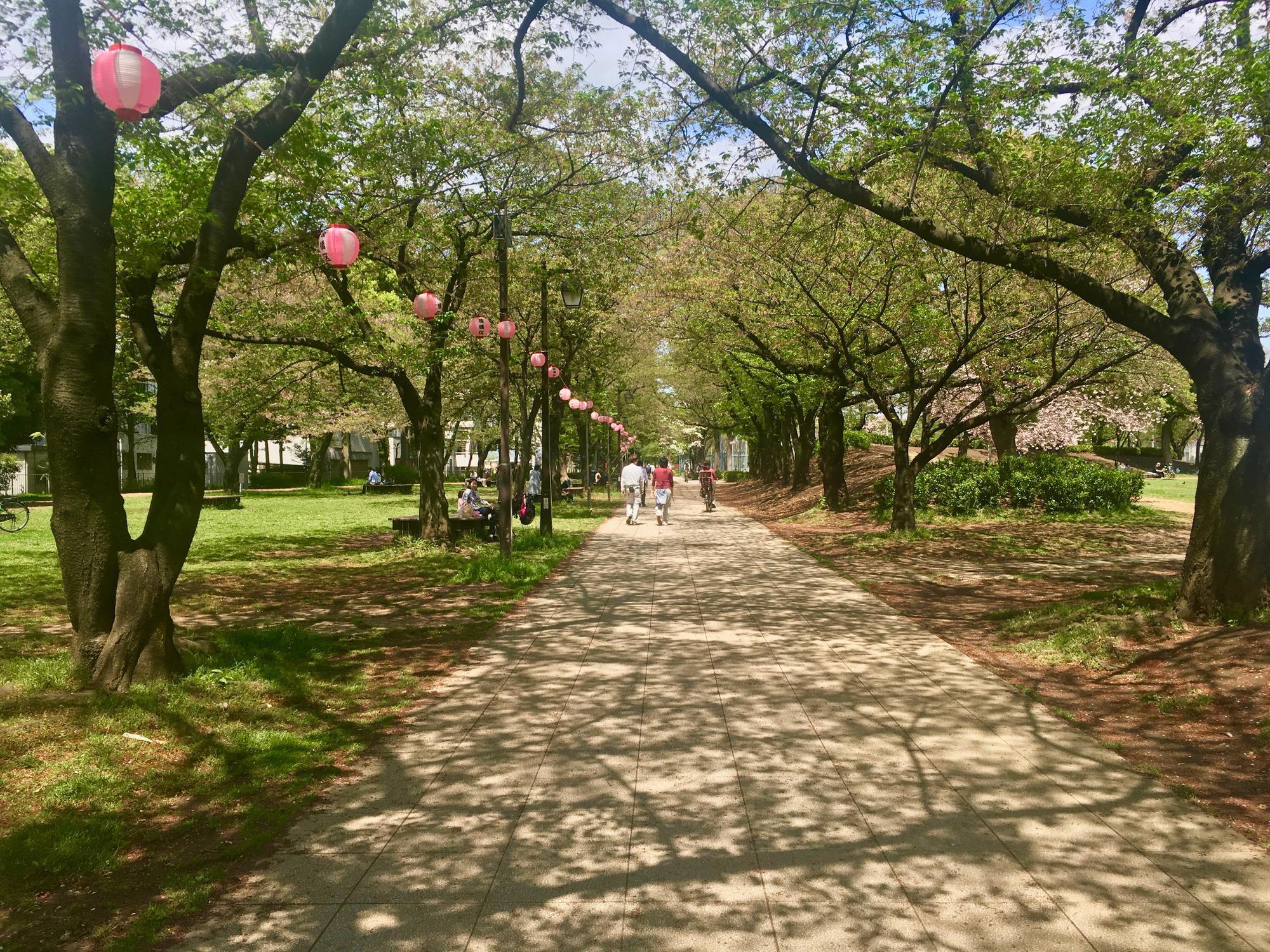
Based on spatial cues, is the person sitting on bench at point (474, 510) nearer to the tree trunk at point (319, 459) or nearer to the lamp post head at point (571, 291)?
the lamp post head at point (571, 291)

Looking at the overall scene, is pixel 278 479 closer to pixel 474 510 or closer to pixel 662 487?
pixel 662 487

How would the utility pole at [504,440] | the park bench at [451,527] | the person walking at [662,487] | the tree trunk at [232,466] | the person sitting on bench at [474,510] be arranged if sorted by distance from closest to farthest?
the utility pole at [504,440]
the park bench at [451,527]
the person sitting on bench at [474,510]
the person walking at [662,487]
the tree trunk at [232,466]

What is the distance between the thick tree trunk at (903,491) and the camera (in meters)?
Answer: 16.8

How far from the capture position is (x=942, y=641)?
796 cm

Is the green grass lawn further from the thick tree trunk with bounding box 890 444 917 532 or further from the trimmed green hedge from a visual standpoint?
the thick tree trunk with bounding box 890 444 917 532

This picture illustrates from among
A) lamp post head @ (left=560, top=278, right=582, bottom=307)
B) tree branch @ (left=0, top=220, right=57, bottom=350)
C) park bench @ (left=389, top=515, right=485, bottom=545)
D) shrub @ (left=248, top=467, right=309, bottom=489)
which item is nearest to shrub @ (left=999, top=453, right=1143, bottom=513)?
lamp post head @ (left=560, top=278, right=582, bottom=307)

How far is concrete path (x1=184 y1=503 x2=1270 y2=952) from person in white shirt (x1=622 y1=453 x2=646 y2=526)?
49.7 feet

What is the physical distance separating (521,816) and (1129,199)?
7.33 meters

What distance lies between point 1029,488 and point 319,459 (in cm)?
4113

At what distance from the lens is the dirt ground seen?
4.77 m

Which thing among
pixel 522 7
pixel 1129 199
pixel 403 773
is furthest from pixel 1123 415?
pixel 403 773

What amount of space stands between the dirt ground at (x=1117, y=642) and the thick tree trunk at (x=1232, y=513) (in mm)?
339

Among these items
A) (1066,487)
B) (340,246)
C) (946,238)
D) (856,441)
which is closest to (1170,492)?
(856,441)

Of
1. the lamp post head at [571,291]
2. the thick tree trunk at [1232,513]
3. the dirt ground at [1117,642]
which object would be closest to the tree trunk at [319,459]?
the lamp post head at [571,291]
